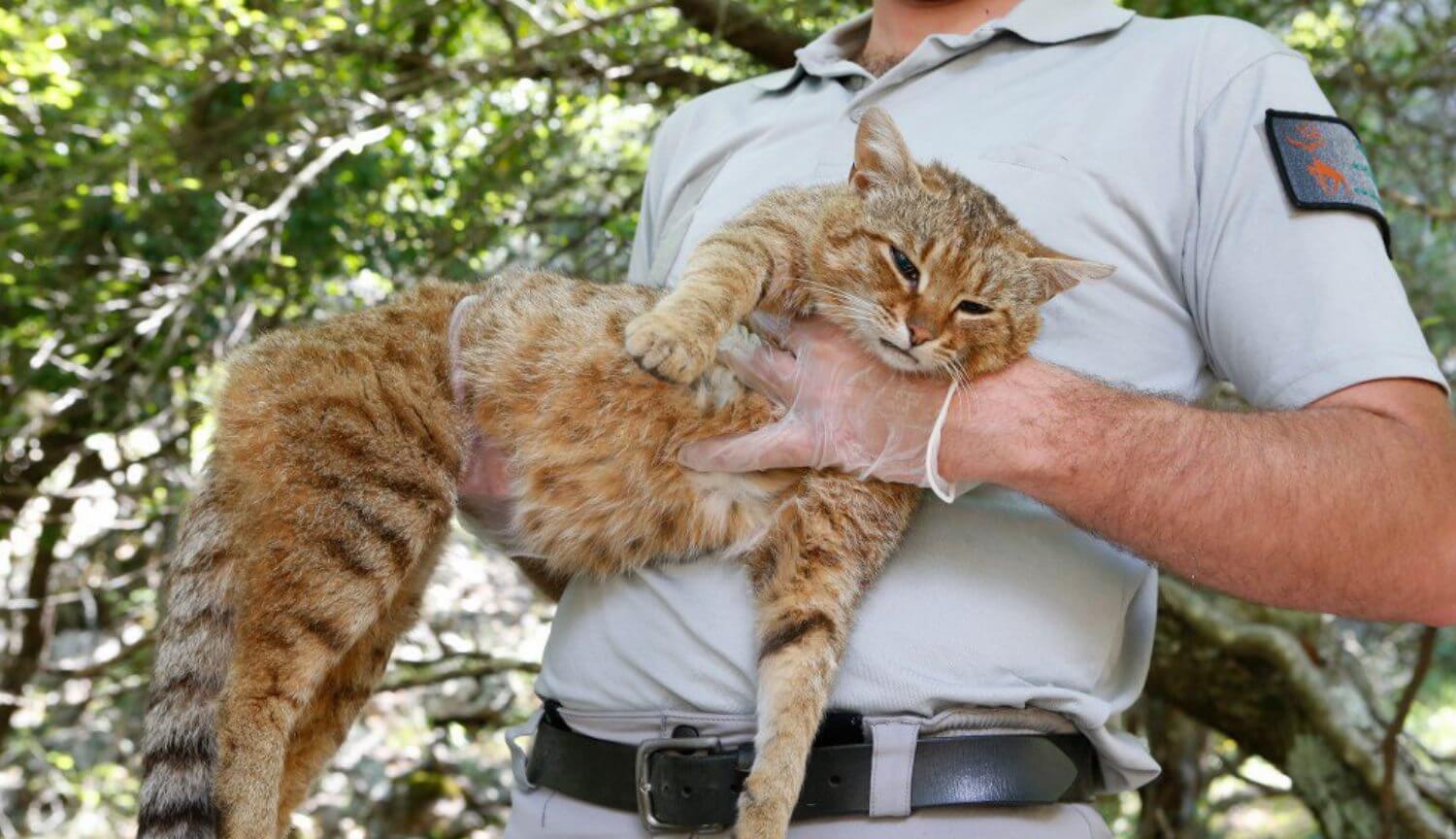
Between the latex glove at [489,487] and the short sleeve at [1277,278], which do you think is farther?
the latex glove at [489,487]

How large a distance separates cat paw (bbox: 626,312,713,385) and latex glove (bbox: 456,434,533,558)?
64cm

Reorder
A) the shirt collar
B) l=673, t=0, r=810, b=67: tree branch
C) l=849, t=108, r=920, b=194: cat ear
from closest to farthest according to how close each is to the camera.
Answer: l=849, t=108, r=920, b=194: cat ear, the shirt collar, l=673, t=0, r=810, b=67: tree branch

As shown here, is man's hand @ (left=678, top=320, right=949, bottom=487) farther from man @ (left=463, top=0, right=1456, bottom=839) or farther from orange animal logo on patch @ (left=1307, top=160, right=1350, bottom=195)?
orange animal logo on patch @ (left=1307, top=160, right=1350, bottom=195)

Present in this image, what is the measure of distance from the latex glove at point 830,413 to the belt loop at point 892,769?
1.38 ft

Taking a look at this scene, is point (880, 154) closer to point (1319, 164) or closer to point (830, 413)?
point (830, 413)

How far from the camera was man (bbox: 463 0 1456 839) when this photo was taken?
81.4 inches

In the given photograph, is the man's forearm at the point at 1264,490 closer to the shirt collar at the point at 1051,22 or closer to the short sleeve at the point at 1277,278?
the short sleeve at the point at 1277,278

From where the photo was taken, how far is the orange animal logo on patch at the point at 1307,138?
7.24 ft

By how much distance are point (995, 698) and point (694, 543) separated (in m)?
0.70

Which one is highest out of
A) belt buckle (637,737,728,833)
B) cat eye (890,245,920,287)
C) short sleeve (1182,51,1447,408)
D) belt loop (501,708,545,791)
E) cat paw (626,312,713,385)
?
short sleeve (1182,51,1447,408)

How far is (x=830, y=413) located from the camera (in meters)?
2.43

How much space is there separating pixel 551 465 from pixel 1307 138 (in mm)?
1633

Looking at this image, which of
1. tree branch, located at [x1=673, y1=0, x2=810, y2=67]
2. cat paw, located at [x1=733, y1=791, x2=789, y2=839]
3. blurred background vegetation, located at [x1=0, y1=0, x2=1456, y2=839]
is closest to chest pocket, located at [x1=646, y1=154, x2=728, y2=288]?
cat paw, located at [x1=733, y1=791, x2=789, y2=839]

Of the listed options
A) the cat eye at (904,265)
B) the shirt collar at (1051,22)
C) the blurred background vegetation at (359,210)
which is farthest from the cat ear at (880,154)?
the blurred background vegetation at (359,210)
